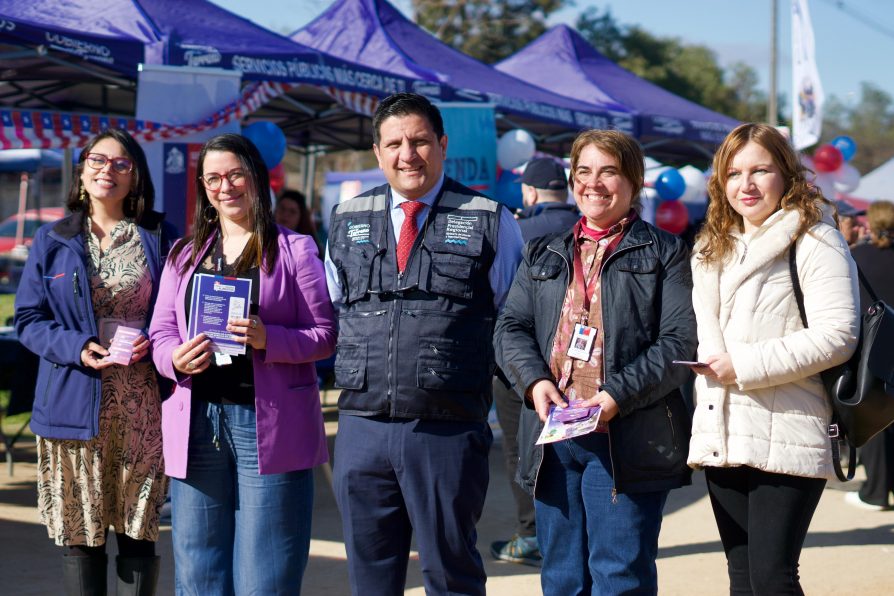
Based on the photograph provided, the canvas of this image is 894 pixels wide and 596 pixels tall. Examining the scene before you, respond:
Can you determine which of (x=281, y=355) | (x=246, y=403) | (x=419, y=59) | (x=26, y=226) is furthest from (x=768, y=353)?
(x=26, y=226)

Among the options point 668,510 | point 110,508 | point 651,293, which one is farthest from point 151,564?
point 668,510

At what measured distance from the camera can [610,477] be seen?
2.95 metres

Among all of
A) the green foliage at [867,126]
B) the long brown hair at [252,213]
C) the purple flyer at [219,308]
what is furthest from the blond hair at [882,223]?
the green foliage at [867,126]

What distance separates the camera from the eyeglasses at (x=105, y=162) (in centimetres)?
371

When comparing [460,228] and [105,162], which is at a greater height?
[105,162]

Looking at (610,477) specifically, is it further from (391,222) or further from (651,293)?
(391,222)

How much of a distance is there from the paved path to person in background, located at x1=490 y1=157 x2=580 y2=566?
11 cm

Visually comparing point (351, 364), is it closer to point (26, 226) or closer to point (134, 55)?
point (134, 55)

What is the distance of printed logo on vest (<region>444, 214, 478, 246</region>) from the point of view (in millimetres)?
3117

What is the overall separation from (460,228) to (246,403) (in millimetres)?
900

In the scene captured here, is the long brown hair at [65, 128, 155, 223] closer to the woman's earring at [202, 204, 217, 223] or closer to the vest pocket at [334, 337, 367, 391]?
the woman's earring at [202, 204, 217, 223]

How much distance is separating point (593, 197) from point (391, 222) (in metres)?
0.65

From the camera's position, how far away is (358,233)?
3209 millimetres

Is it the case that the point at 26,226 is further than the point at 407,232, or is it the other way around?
the point at 26,226
